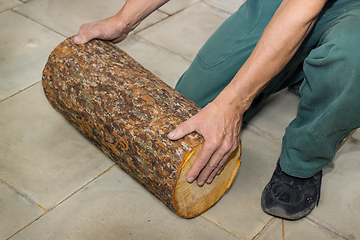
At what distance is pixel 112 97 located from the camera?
1.48m

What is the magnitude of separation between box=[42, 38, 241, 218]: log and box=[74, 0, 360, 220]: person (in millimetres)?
61

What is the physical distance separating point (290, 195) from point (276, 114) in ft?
2.13

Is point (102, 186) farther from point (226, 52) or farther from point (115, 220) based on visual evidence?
point (226, 52)

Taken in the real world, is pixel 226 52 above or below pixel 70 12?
above

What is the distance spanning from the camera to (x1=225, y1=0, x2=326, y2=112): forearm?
1230 millimetres

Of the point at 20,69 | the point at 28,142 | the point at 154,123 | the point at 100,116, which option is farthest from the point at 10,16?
the point at 154,123

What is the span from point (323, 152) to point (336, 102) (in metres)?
0.24

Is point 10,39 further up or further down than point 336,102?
further down

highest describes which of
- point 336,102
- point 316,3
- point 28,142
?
point 316,3

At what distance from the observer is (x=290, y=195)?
1.60 metres

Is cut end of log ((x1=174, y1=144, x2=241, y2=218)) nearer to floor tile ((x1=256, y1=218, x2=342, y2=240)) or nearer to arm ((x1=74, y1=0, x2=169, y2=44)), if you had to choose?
floor tile ((x1=256, y1=218, x2=342, y2=240))

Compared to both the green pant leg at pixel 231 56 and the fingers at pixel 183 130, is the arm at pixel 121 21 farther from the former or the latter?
the fingers at pixel 183 130

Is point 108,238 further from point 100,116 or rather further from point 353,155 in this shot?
point 353,155

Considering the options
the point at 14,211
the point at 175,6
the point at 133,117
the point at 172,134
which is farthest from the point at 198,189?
the point at 175,6
